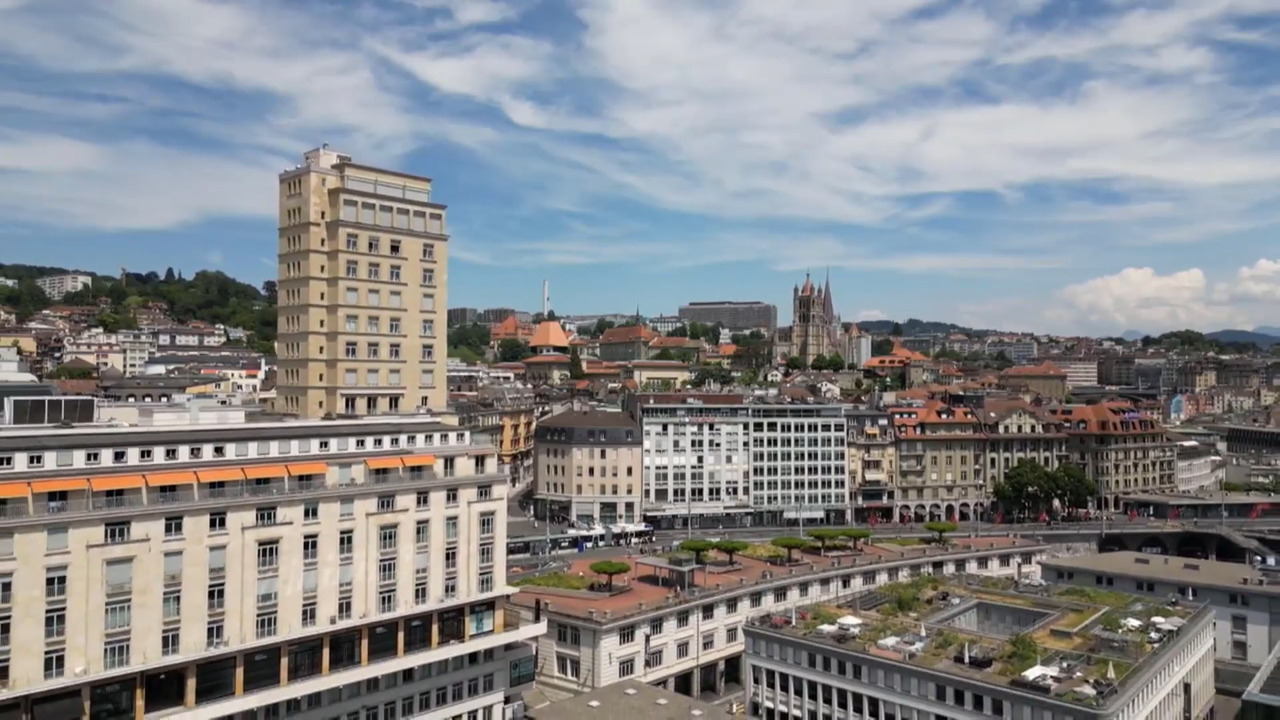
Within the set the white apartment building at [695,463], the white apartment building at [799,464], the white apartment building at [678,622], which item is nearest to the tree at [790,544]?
the white apartment building at [678,622]

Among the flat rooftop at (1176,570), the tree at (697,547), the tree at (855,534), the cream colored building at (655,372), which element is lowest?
the flat rooftop at (1176,570)

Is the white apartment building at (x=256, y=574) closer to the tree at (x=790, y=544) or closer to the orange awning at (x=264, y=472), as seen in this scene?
the orange awning at (x=264, y=472)

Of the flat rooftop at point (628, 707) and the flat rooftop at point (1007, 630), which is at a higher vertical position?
the flat rooftop at point (1007, 630)

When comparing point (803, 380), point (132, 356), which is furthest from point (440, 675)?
point (132, 356)

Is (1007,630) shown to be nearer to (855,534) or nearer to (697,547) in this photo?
(697,547)

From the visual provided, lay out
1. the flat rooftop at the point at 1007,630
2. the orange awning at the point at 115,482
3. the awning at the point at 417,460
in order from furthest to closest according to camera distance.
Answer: the awning at the point at 417,460, the flat rooftop at the point at 1007,630, the orange awning at the point at 115,482

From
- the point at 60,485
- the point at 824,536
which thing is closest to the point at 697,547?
the point at 824,536

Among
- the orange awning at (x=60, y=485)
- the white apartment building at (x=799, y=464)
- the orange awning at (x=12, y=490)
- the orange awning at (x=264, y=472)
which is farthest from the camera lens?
the white apartment building at (x=799, y=464)
